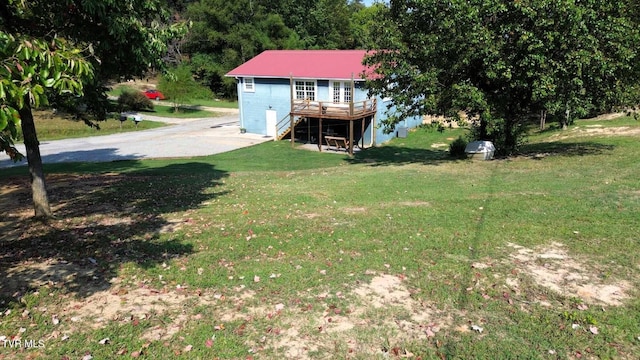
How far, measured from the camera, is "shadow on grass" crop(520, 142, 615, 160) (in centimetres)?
1753

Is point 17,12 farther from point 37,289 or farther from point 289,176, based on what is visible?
point 289,176

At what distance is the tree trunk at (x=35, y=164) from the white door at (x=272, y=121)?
26.6 metres

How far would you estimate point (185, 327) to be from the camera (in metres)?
5.32

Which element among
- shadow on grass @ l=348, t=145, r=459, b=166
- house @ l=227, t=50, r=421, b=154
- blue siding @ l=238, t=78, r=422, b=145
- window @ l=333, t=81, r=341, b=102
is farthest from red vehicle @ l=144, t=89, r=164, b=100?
shadow on grass @ l=348, t=145, r=459, b=166

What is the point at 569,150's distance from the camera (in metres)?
18.5

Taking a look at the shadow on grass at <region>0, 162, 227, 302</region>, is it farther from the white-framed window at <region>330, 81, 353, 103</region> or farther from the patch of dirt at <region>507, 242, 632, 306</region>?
the white-framed window at <region>330, 81, 353, 103</region>

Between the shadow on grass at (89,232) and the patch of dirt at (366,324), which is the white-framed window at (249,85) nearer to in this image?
the shadow on grass at (89,232)

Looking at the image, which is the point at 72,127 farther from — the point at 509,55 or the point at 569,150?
the point at 569,150

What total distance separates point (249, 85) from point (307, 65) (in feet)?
17.7

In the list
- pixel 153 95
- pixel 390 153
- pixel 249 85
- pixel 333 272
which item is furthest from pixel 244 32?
pixel 333 272

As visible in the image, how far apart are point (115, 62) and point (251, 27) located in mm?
55863

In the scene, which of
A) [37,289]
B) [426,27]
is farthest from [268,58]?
[37,289]

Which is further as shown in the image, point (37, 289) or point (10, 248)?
point (10, 248)

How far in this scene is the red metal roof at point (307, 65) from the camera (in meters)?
32.1
